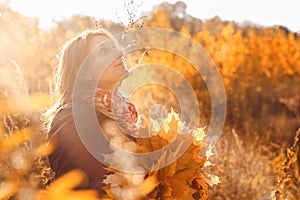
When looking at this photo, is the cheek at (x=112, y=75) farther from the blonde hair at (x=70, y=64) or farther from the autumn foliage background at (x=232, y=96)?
the autumn foliage background at (x=232, y=96)

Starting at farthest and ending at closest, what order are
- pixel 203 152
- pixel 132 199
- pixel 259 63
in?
pixel 259 63 < pixel 203 152 < pixel 132 199

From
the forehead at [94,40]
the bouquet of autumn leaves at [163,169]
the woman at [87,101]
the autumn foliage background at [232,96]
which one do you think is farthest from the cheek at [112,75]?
the autumn foliage background at [232,96]

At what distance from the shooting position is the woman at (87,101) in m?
2.25

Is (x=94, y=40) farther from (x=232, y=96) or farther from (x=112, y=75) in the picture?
(x=232, y=96)

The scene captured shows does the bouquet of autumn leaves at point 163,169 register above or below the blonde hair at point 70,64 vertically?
below

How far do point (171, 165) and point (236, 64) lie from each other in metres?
13.6

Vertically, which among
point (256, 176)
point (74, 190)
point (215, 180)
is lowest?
point (256, 176)

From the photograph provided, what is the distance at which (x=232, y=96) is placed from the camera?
41.7ft

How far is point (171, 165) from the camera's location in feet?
6.36

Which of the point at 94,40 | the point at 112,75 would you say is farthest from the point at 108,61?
the point at 94,40

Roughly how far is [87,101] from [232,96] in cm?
1050

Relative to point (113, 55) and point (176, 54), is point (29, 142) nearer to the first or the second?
point (113, 55)

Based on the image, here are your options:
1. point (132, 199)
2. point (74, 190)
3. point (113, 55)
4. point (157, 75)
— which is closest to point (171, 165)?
point (132, 199)

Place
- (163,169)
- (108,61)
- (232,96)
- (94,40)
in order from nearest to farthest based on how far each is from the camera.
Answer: (163,169)
(108,61)
(94,40)
(232,96)
